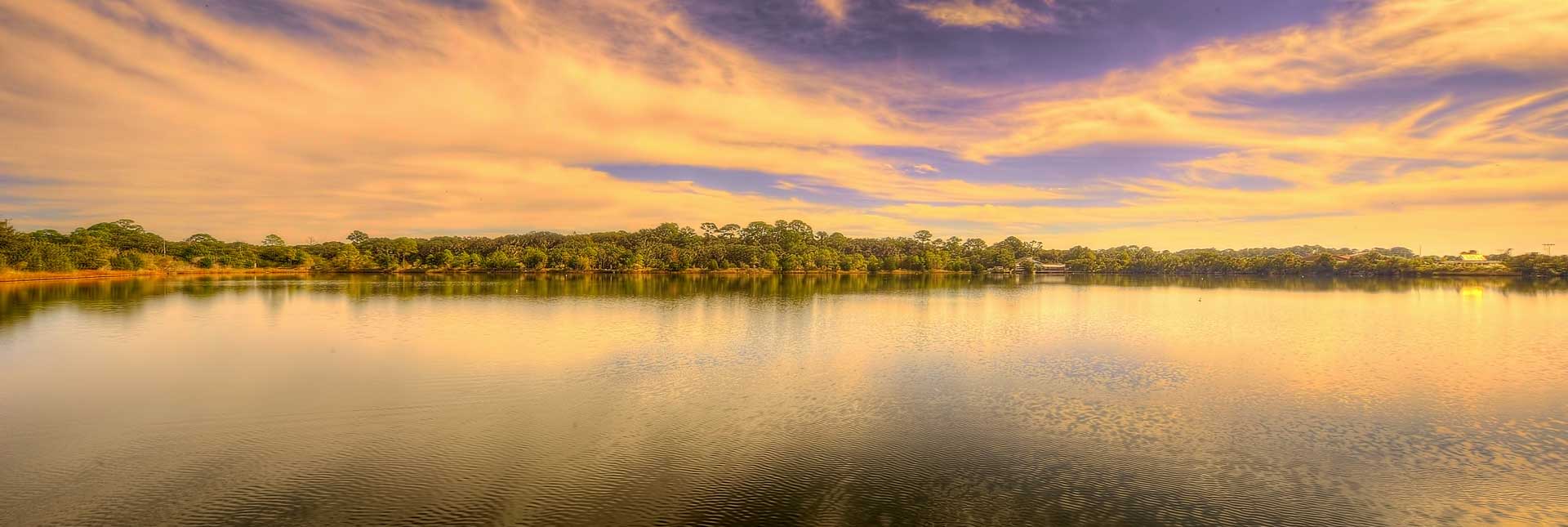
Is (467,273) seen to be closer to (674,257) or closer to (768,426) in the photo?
(674,257)

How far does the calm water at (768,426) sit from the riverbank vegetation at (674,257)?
290 feet

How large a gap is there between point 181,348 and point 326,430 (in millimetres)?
15855

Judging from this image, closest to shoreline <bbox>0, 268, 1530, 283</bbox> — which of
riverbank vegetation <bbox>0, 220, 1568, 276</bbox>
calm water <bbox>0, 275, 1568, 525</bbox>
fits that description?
riverbank vegetation <bbox>0, 220, 1568, 276</bbox>

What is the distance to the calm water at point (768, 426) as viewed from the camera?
10.0 meters

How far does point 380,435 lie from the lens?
13219 mm

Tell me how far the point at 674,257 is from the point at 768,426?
111m

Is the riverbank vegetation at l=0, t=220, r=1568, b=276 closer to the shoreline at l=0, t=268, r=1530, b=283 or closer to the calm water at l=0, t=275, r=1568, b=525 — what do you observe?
the shoreline at l=0, t=268, r=1530, b=283

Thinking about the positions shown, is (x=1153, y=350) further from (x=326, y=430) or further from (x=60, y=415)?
(x=60, y=415)

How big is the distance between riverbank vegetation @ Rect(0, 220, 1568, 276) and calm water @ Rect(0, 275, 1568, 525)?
8846 centimetres

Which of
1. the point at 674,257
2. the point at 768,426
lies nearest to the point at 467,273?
the point at 674,257

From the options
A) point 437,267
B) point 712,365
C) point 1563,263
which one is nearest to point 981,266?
point 1563,263

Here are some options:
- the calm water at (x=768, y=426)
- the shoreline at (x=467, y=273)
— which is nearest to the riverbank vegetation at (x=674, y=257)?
the shoreline at (x=467, y=273)

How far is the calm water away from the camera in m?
10.0

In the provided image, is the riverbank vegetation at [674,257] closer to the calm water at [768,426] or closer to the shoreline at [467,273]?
the shoreline at [467,273]
